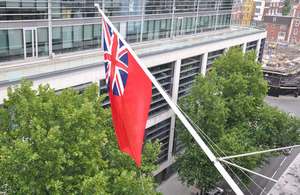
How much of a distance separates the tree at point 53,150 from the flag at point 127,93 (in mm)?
3430

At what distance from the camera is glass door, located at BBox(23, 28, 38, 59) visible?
80.9 ft

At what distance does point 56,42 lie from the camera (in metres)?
26.6

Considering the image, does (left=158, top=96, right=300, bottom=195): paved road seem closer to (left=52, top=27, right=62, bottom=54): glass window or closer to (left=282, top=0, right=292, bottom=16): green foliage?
(left=52, top=27, right=62, bottom=54): glass window

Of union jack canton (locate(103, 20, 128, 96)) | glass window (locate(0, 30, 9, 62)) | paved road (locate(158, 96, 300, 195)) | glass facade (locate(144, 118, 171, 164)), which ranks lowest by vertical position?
paved road (locate(158, 96, 300, 195))

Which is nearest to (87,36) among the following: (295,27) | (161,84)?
Result: (161,84)

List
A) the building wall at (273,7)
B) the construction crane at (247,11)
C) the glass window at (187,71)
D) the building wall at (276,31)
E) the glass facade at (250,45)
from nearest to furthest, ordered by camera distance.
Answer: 1. the glass window at (187,71)
2. the glass facade at (250,45)
3. the building wall at (276,31)
4. the construction crane at (247,11)
5. the building wall at (273,7)

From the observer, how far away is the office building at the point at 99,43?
21641mm

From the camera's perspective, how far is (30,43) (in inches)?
984

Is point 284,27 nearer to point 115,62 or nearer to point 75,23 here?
point 75,23

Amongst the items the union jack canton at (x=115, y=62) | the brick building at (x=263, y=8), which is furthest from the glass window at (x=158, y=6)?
the brick building at (x=263, y=8)

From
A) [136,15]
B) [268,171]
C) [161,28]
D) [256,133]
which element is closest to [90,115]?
[256,133]

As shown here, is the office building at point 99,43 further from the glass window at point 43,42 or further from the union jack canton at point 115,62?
the union jack canton at point 115,62

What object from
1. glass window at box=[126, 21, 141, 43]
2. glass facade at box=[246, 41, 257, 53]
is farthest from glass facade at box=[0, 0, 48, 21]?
glass facade at box=[246, 41, 257, 53]

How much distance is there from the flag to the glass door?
14611mm
